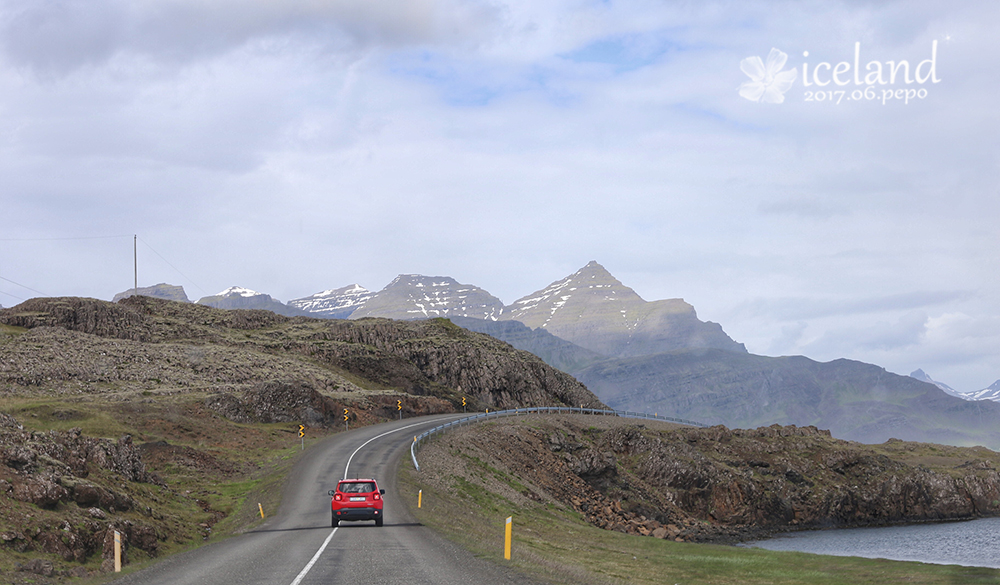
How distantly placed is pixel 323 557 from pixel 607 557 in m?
17.0

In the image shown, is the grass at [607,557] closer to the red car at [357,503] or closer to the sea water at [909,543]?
the red car at [357,503]

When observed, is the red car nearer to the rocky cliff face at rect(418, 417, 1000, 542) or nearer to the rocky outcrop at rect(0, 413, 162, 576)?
the rocky outcrop at rect(0, 413, 162, 576)

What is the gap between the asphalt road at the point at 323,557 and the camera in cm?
1961

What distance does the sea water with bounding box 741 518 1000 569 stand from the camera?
66.5 m

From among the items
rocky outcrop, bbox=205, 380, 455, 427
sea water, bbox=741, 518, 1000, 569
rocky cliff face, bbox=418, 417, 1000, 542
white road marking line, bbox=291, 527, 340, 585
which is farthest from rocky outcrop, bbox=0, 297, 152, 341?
white road marking line, bbox=291, 527, 340, 585

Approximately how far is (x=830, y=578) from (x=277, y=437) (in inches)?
1949

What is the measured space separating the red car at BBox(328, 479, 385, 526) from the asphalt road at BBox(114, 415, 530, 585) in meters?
0.52

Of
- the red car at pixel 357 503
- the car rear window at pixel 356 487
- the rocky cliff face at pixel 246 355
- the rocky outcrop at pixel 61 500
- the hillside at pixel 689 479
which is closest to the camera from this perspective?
the rocky outcrop at pixel 61 500

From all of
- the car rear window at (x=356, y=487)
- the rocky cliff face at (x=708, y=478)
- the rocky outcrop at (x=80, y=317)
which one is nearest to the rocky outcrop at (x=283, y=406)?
the rocky cliff face at (x=708, y=478)

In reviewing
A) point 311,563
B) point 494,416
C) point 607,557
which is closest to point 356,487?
point 311,563

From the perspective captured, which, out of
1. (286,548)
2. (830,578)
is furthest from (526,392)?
(286,548)

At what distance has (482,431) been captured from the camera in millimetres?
74812

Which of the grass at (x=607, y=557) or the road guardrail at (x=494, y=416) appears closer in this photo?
the grass at (x=607, y=557)

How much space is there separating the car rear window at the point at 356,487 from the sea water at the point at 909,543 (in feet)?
153
